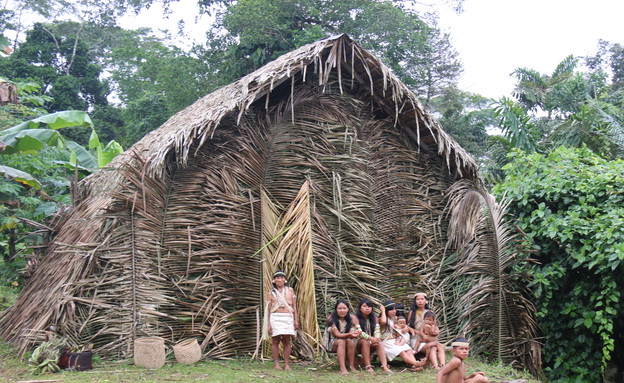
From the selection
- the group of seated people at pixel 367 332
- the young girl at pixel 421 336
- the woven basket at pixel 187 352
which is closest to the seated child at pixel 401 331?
the group of seated people at pixel 367 332

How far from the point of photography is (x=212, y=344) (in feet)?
19.8

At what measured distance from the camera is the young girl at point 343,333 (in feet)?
18.6

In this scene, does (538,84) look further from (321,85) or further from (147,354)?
(147,354)

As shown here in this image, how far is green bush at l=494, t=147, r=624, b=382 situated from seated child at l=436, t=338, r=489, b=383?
8.28 feet

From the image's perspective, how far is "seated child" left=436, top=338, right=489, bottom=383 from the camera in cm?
439

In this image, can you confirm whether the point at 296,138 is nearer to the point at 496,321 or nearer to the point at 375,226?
the point at 375,226

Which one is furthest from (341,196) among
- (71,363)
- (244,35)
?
(244,35)

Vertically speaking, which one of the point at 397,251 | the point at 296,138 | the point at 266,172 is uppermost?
the point at 296,138

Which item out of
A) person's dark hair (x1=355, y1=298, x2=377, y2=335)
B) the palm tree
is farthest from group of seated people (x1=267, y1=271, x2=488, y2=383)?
the palm tree

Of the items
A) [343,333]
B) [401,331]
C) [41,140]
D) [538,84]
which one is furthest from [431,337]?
[538,84]

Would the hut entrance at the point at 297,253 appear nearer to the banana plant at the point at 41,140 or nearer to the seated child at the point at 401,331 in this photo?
the seated child at the point at 401,331

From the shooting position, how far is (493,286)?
7137mm

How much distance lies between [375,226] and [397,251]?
17.4 inches

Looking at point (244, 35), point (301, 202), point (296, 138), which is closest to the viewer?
point (301, 202)
